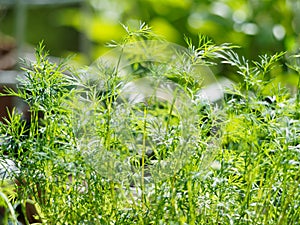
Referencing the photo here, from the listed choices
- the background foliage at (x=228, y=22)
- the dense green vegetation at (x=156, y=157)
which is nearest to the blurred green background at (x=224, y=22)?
the background foliage at (x=228, y=22)

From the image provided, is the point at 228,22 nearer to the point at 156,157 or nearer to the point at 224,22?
the point at 224,22

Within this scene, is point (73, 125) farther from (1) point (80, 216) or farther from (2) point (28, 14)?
(2) point (28, 14)

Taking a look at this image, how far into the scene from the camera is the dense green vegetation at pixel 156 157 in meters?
0.72

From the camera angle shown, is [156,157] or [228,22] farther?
[228,22]

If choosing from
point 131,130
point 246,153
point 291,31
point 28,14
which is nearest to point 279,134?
point 246,153

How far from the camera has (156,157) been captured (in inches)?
29.3

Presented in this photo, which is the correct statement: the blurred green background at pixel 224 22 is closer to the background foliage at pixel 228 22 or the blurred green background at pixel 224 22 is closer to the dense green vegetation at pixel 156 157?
the background foliage at pixel 228 22

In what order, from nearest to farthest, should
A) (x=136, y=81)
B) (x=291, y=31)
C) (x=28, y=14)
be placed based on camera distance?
(x=136, y=81) < (x=291, y=31) < (x=28, y=14)

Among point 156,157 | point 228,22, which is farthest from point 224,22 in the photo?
point 156,157

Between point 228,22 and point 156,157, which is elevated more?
point 228,22

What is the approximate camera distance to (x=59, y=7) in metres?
4.26

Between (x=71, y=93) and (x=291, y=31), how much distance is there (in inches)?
66.1

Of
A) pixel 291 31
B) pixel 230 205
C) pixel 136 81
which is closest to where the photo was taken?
pixel 230 205

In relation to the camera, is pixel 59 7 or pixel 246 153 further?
pixel 59 7
